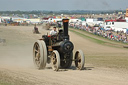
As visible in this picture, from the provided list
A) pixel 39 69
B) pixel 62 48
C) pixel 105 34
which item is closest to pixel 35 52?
pixel 39 69

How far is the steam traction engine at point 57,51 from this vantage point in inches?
462

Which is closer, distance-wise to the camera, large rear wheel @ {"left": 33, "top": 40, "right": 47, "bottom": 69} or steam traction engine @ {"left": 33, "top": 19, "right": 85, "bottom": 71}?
steam traction engine @ {"left": 33, "top": 19, "right": 85, "bottom": 71}

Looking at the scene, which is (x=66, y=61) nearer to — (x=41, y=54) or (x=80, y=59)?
(x=80, y=59)

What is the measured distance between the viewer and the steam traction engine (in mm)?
11734

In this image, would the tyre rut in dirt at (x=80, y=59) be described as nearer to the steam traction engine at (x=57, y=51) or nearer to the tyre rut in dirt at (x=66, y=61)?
the steam traction engine at (x=57, y=51)

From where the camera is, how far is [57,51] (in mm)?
11844

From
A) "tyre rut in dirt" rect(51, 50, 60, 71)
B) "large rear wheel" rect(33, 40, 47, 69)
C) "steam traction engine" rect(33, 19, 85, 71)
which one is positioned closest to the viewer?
"tyre rut in dirt" rect(51, 50, 60, 71)

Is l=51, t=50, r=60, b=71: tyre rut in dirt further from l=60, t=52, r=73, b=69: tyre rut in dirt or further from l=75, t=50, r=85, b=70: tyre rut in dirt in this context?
l=75, t=50, r=85, b=70: tyre rut in dirt

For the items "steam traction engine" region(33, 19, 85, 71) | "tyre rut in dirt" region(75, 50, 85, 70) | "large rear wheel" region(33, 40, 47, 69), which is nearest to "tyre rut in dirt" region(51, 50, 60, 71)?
"steam traction engine" region(33, 19, 85, 71)

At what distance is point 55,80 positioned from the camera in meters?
9.42

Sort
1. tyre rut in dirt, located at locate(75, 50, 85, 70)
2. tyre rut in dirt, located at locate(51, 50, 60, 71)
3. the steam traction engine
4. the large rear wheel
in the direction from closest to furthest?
tyre rut in dirt, located at locate(51, 50, 60, 71), the steam traction engine, tyre rut in dirt, located at locate(75, 50, 85, 70), the large rear wheel

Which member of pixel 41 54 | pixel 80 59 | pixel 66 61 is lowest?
pixel 66 61

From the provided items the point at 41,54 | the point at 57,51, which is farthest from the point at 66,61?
the point at 41,54

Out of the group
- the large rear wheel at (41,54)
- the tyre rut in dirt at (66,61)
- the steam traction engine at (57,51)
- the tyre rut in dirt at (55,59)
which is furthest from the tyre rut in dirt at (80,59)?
the large rear wheel at (41,54)
